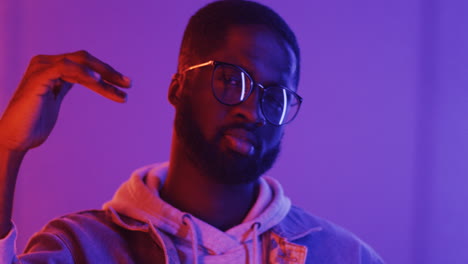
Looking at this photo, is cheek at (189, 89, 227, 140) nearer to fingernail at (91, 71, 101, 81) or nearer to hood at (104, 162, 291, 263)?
hood at (104, 162, 291, 263)

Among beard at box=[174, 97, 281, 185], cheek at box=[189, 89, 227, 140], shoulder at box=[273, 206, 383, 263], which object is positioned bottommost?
shoulder at box=[273, 206, 383, 263]

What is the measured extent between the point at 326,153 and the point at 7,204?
128cm

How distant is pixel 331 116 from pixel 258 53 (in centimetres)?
75

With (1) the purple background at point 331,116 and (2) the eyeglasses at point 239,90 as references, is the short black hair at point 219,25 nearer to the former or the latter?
(2) the eyeglasses at point 239,90

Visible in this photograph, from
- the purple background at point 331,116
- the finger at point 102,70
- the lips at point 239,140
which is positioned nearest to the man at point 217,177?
the lips at point 239,140

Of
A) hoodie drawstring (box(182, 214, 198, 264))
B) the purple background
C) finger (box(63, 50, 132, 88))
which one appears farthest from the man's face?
the purple background

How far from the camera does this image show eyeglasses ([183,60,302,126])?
1.23 m

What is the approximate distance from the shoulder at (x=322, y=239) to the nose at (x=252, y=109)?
348 millimetres

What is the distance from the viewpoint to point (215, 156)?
123 cm

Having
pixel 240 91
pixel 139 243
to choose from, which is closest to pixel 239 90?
pixel 240 91

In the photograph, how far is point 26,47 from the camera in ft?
5.48

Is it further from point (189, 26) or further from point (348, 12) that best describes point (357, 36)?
point (189, 26)

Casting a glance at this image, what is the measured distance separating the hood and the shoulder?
→ 0.06m

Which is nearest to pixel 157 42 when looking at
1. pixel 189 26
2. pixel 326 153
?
pixel 189 26
